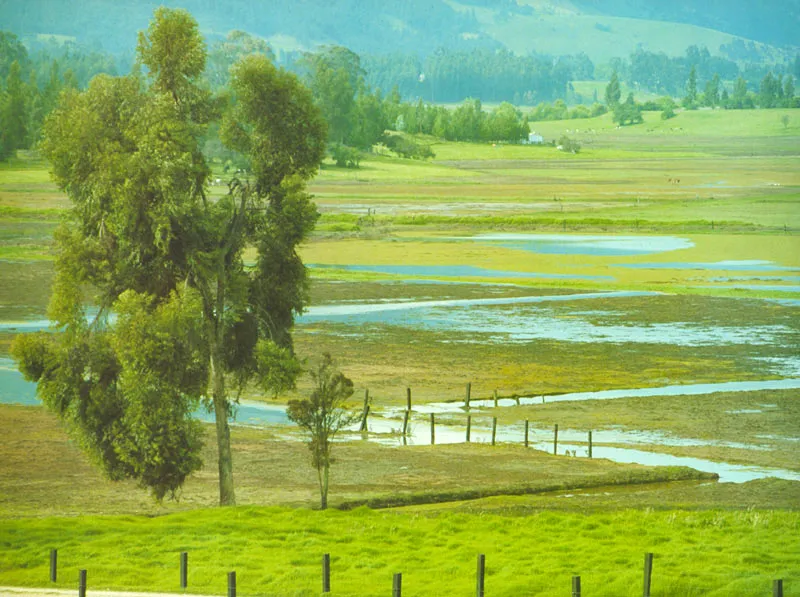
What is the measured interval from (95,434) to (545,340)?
3531 centimetres

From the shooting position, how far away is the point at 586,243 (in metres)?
108

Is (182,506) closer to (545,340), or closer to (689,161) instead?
(545,340)

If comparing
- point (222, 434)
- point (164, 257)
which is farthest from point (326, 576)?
point (164, 257)

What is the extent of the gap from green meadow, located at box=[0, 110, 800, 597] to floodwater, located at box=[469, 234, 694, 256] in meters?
0.88

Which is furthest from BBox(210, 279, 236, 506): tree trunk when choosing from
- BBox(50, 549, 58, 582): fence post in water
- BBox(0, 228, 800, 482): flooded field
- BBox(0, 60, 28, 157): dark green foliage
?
BBox(0, 60, 28, 157): dark green foliage

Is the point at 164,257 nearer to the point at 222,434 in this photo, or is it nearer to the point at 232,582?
the point at 222,434

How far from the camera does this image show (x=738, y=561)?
29.1 m

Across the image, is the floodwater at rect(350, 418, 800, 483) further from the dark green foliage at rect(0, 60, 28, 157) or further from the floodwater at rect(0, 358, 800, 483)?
the dark green foliage at rect(0, 60, 28, 157)

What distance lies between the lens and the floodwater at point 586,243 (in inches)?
4063

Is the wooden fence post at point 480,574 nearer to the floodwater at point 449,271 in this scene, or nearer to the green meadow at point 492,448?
the green meadow at point 492,448

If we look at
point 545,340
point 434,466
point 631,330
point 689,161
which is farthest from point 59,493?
point 689,161

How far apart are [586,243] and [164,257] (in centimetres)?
7570

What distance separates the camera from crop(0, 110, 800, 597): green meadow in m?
29.1

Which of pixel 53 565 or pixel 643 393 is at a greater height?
pixel 53 565
